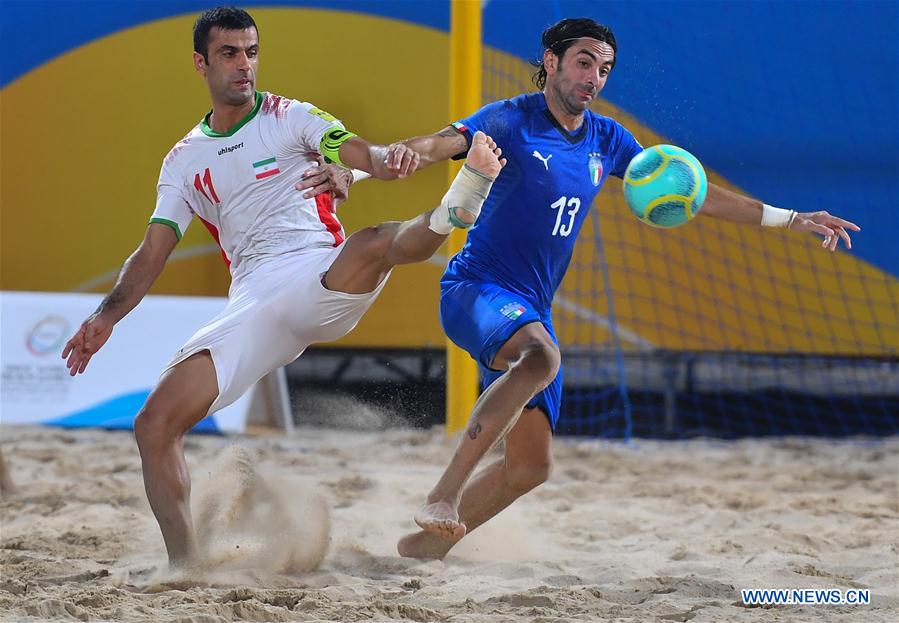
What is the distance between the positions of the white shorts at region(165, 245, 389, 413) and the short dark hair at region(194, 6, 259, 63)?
0.88m

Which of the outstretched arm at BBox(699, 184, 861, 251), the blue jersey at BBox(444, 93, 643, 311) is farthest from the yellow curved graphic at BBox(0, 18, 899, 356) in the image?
the blue jersey at BBox(444, 93, 643, 311)

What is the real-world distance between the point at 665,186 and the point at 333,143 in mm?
1218

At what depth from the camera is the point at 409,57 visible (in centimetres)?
825

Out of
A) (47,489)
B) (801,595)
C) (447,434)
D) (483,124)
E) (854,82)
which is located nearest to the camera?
(801,595)

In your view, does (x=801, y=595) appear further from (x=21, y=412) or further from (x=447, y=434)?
(x=21, y=412)

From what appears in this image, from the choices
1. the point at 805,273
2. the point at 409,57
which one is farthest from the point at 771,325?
the point at 409,57

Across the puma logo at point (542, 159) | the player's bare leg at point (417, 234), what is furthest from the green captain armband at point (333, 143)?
the puma logo at point (542, 159)

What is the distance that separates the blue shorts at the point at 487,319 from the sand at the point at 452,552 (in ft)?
2.44

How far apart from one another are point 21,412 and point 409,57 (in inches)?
148

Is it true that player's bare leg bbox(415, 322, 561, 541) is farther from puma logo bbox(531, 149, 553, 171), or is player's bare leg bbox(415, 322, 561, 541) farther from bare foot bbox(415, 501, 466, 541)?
puma logo bbox(531, 149, 553, 171)

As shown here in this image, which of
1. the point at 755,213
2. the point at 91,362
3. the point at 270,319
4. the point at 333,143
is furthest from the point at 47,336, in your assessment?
the point at 755,213

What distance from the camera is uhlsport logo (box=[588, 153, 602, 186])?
14.5ft

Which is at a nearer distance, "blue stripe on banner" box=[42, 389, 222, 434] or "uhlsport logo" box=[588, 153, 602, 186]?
"uhlsport logo" box=[588, 153, 602, 186]

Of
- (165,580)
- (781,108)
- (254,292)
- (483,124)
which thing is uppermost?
(781,108)
